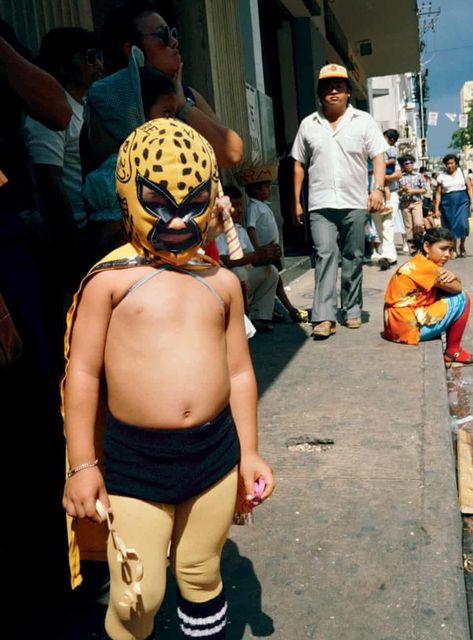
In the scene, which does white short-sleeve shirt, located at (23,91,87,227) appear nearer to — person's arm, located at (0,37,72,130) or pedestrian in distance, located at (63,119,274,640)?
person's arm, located at (0,37,72,130)

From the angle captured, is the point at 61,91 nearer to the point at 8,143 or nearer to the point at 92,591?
the point at 8,143

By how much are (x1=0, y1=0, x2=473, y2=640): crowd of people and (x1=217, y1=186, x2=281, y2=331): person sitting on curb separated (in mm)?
3157

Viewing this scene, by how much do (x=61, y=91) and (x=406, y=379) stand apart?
3.17 metres

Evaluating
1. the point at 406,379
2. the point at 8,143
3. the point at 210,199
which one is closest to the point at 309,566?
the point at 210,199

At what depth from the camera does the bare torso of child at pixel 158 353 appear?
66.7 inches

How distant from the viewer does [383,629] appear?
215cm

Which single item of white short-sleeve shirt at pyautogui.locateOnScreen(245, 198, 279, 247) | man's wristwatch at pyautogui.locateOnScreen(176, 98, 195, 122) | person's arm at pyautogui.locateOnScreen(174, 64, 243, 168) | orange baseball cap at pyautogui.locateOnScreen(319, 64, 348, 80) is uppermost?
orange baseball cap at pyautogui.locateOnScreen(319, 64, 348, 80)

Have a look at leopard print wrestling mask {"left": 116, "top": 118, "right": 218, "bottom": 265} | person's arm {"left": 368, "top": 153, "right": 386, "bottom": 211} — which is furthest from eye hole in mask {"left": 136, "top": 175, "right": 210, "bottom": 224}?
person's arm {"left": 368, "top": 153, "right": 386, "bottom": 211}

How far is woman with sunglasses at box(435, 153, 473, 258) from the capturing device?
11.7 meters

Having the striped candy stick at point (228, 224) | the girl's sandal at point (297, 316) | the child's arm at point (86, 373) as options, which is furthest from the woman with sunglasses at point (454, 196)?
the child's arm at point (86, 373)

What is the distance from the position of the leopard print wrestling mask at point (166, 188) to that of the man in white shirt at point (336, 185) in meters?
3.99

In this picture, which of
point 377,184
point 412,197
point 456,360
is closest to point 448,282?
point 456,360

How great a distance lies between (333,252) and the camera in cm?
571

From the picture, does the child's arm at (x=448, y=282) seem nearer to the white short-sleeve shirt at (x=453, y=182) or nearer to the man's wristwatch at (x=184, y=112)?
the man's wristwatch at (x=184, y=112)
